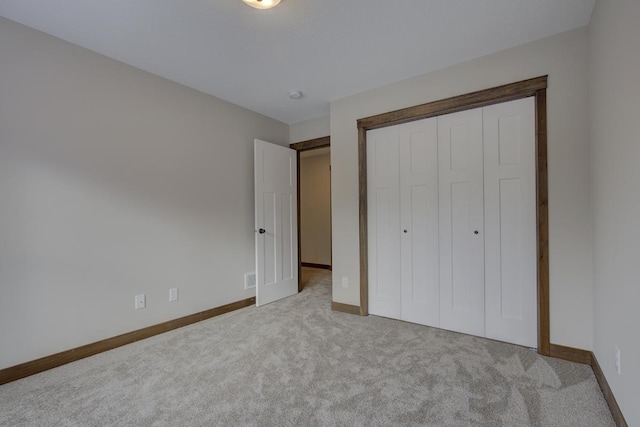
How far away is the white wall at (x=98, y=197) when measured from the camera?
1.88 m

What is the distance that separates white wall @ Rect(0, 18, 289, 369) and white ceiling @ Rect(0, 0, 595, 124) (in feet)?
0.97

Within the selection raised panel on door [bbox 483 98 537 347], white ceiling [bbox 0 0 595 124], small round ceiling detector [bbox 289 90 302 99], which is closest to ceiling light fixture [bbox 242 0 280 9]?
white ceiling [bbox 0 0 595 124]

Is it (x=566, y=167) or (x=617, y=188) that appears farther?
(x=566, y=167)

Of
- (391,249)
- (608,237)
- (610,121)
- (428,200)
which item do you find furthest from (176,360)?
(610,121)

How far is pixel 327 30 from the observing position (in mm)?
1979

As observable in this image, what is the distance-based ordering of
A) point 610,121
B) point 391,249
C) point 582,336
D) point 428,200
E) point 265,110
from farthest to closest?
point 265,110, point 391,249, point 428,200, point 582,336, point 610,121

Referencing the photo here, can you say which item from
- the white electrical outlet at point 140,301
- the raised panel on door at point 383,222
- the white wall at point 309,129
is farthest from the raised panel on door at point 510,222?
the white electrical outlet at point 140,301

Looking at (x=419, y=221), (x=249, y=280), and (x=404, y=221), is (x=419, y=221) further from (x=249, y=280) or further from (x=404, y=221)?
(x=249, y=280)

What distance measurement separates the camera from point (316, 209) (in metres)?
5.94

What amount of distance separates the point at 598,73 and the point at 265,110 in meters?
3.00

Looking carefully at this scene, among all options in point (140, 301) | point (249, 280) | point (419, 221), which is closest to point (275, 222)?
point (249, 280)

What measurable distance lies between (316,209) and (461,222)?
12.2ft

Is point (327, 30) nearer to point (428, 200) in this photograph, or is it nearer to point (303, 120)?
point (428, 200)

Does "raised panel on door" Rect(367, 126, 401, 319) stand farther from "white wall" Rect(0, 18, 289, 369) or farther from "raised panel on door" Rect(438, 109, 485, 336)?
"white wall" Rect(0, 18, 289, 369)
